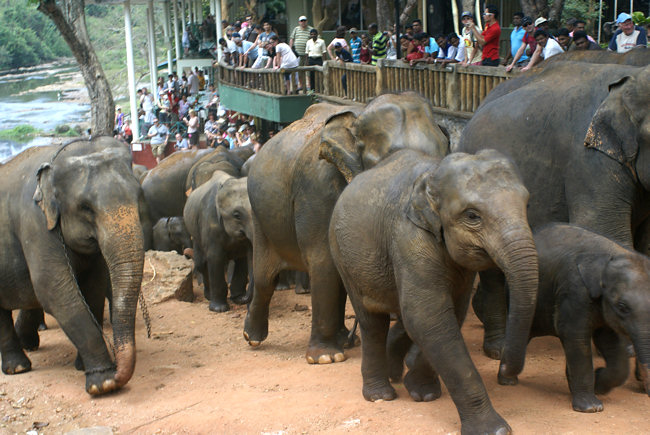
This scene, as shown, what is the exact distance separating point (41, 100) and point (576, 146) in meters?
68.4

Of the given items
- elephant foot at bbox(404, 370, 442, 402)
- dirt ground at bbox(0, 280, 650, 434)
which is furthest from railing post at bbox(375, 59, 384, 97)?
elephant foot at bbox(404, 370, 442, 402)

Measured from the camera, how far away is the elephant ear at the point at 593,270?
4750 mm

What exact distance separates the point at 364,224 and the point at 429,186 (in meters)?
0.84

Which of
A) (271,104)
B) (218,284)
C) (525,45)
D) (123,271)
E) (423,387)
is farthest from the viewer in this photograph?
(271,104)

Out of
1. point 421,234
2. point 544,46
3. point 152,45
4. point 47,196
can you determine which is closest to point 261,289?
point 47,196

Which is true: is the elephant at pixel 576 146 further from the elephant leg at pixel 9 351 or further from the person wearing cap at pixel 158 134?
the person wearing cap at pixel 158 134

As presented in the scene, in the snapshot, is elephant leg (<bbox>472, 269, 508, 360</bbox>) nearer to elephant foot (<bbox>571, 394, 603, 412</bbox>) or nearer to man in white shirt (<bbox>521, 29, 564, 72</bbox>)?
elephant foot (<bbox>571, 394, 603, 412</bbox>)

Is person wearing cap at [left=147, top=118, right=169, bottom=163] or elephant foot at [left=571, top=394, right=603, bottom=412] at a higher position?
elephant foot at [left=571, top=394, right=603, bottom=412]

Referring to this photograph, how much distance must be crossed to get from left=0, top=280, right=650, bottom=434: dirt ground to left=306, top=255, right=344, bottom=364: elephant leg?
0.14 m

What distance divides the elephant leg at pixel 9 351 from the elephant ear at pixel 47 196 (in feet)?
4.29

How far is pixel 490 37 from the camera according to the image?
1205cm

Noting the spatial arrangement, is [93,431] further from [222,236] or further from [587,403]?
[222,236]

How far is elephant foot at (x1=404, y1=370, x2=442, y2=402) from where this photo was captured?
528cm

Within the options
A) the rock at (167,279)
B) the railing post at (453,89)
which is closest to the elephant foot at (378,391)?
the rock at (167,279)
